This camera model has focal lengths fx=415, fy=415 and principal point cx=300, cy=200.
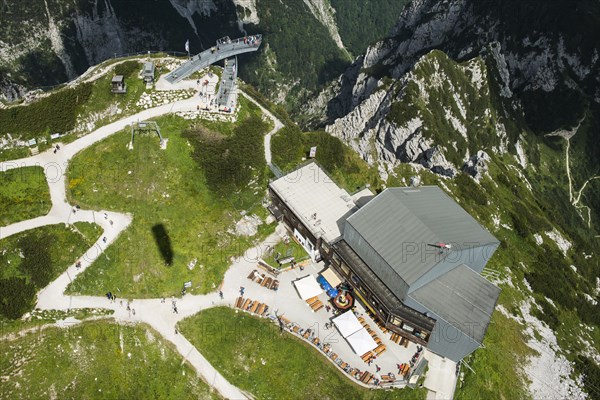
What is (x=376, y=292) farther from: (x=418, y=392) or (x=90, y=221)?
(x=90, y=221)

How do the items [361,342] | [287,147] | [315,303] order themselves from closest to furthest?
[361,342]
[315,303]
[287,147]

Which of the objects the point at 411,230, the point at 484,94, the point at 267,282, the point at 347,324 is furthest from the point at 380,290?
the point at 484,94

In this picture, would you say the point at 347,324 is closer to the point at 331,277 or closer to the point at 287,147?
the point at 331,277

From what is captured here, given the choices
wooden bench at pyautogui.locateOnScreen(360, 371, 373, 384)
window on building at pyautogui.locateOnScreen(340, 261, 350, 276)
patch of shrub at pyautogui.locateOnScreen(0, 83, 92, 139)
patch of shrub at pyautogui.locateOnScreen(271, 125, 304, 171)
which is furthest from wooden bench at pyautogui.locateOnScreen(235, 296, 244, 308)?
patch of shrub at pyautogui.locateOnScreen(0, 83, 92, 139)

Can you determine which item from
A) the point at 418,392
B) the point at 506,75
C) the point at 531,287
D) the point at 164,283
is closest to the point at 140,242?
the point at 164,283

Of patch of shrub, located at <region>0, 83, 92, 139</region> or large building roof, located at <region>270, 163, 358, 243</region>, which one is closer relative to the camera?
large building roof, located at <region>270, 163, 358, 243</region>

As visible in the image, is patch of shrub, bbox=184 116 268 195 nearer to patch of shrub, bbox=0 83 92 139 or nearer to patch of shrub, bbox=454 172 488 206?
patch of shrub, bbox=0 83 92 139
